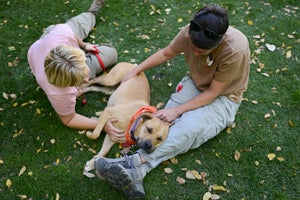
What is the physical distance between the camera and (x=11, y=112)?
14.4ft

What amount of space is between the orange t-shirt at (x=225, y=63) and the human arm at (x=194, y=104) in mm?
165

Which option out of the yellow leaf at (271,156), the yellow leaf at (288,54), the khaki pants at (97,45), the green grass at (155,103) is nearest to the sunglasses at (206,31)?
the green grass at (155,103)

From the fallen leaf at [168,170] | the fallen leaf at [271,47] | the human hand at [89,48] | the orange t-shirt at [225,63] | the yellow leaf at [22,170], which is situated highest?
the orange t-shirt at [225,63]

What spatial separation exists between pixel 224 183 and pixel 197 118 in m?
0.85

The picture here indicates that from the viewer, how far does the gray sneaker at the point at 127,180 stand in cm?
332

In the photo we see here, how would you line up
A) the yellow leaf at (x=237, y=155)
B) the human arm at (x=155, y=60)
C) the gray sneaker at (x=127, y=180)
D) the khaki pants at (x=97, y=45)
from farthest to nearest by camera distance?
the khaki pants at (x=97, y=45), the human arm at (x=155, y=60), the yellow leaf at (x=237, y=155), the gray sneaker at (x=127, y=180)

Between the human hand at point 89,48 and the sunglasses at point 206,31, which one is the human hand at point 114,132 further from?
the sunglasses at point 206,31

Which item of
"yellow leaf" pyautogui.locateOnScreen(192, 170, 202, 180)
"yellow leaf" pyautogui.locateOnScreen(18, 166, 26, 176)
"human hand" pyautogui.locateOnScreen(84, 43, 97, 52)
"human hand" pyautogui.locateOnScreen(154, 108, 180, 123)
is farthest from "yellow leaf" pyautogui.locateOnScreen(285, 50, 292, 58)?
"yellow leaf" pyautogui.locateOnScreen(18, 166, 26, 176)

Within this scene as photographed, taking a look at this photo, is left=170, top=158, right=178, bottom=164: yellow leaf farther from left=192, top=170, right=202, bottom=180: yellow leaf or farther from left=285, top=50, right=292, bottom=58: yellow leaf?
left=285, top=50, right=292, bottom=58: yellow leaf

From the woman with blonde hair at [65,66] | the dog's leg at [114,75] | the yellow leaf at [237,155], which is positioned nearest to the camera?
the woman with blonde hair at [65,66]

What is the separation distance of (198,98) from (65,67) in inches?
63.2

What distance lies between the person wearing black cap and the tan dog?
0.46 feet

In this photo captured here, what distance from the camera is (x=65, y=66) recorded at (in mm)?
3410

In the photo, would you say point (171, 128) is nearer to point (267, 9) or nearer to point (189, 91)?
point (189, 91)
